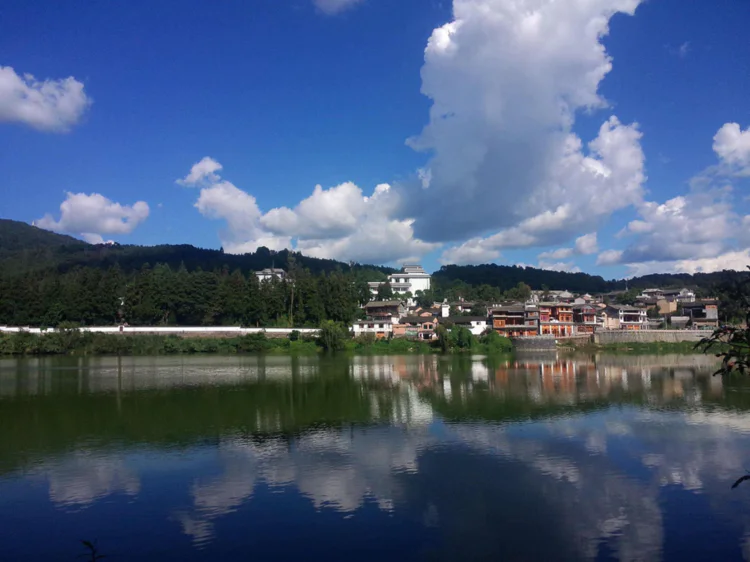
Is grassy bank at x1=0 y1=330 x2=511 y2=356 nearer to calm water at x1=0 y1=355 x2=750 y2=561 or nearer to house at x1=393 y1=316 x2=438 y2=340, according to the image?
house at x1=393 y1=316 x2=438 y2=340

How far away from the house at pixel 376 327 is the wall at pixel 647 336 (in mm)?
21420

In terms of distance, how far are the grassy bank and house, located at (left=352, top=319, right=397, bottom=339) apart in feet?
10.5

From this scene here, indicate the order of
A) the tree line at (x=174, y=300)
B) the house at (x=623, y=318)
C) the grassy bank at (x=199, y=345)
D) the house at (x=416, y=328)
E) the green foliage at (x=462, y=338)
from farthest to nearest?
the house at (x=623, y=318) → the house at (x=416, y=328) → the green foliage at (x=462, y=338) → the tree line at (x=174, y=300) → the grassy bank at (x=199, y=345)

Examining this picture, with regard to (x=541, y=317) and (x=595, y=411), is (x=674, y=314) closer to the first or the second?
(x=541, y=317)

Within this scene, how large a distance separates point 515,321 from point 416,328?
10903 millimetres

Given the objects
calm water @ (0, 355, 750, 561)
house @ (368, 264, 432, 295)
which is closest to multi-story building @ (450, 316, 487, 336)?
calm water @ (0, 355, 750, 561)

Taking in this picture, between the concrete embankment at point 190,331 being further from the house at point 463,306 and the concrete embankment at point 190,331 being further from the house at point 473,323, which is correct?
the house at point 463,306

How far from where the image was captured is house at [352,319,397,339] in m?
55.8

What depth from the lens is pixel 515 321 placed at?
189 feet

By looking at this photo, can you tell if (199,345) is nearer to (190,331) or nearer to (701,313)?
(190,331)

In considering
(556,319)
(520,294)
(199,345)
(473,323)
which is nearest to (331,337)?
(199,345)

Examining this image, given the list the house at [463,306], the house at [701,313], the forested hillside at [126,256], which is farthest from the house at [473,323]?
the forested hillside at [126,256]

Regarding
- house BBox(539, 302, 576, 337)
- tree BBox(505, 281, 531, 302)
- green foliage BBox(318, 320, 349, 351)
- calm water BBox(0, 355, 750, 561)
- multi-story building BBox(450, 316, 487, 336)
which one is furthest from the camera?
tree BBox(505, 281, 531, 302)

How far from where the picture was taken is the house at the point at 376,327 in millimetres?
55750
